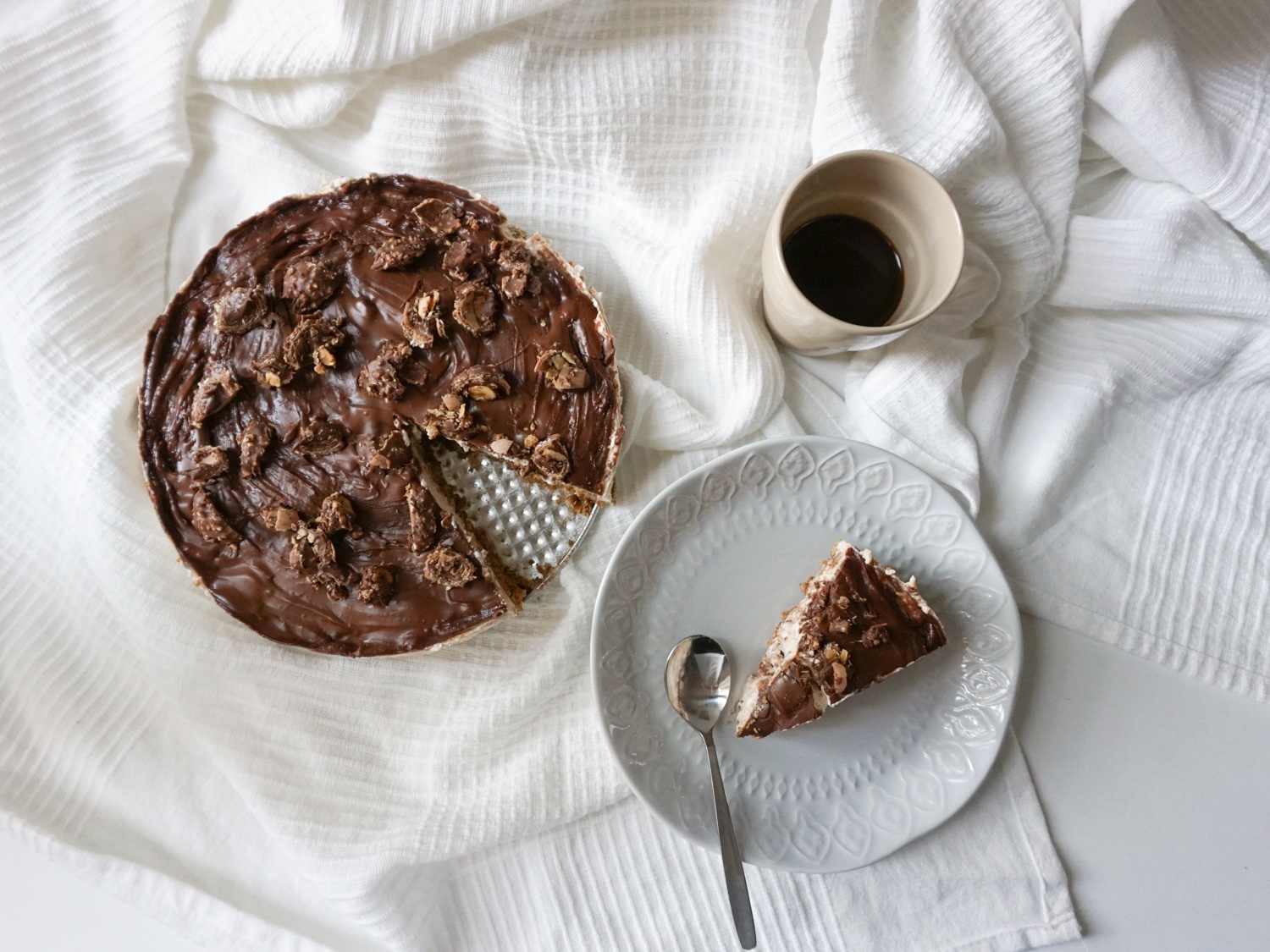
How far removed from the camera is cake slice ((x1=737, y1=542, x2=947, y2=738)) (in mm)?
1759

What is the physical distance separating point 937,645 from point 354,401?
152cm

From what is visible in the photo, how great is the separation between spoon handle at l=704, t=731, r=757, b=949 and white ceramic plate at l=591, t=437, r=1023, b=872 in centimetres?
8

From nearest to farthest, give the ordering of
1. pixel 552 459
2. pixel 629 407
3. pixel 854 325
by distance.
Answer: pixel 854 325
pixel 552 459
pixel 629 407

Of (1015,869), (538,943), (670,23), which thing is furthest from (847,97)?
(538,943)

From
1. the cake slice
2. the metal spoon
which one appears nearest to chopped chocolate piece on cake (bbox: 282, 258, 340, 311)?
the metal spoon

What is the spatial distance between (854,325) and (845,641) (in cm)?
72

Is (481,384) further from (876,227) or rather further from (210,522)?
(876,227)

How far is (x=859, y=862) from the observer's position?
185 centimetres

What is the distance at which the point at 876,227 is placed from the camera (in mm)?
1860

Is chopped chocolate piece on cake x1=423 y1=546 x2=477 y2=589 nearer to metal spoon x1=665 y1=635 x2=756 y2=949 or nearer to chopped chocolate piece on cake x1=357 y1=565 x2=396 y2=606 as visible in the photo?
chopped chocolate piece on cake x1=357 y1=565 x2=396 y2=606

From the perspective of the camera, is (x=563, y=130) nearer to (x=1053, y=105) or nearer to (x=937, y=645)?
(x=1053, y=105)

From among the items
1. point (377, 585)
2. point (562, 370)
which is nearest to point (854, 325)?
point (562, 370)

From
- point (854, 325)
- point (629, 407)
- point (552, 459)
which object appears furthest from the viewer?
point (629, 407)

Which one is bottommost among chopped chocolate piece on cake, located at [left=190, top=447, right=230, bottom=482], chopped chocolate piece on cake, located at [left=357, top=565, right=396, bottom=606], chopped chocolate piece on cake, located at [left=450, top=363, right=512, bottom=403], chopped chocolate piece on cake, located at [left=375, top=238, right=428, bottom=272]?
chopped chocolate piece on cake, located at [left=357, top=565, right=396, bottom=606]
